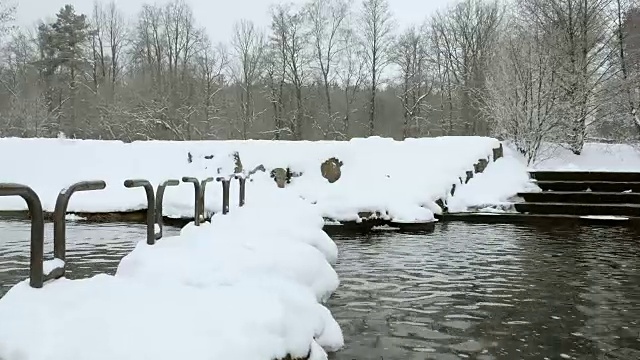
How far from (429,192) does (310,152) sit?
2856mm

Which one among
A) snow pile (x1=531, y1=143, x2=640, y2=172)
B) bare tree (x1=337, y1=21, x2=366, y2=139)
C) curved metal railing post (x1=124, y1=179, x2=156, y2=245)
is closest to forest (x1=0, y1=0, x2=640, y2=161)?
bare tree (x1=337, y1=21, x2=366, y2=139)

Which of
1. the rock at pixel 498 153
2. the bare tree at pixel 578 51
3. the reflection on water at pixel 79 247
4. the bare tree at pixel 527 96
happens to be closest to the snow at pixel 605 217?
the rock at pixel 498 153

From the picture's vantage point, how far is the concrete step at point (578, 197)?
10258mm

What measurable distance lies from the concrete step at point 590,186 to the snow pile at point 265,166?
5.42 ft

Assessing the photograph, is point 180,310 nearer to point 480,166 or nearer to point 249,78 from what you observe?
point 480,166

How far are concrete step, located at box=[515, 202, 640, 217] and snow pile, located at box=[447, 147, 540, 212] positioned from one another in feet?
1.16

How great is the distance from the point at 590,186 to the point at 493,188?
1.94 m

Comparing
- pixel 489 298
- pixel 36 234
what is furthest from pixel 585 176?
pixel 36 234

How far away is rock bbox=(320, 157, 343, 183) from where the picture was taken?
11.0 m

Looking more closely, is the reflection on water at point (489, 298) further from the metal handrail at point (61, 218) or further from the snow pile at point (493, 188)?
the snow pile at point (493, 188)

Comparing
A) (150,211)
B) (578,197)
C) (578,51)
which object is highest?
(578,51)

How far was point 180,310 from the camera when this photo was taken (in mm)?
2461

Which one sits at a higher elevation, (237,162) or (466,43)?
(466,43)

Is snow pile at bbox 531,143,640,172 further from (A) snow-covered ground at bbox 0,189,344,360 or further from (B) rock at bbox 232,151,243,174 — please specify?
(A) snow-covered ground at bbox 0,189,344,360
